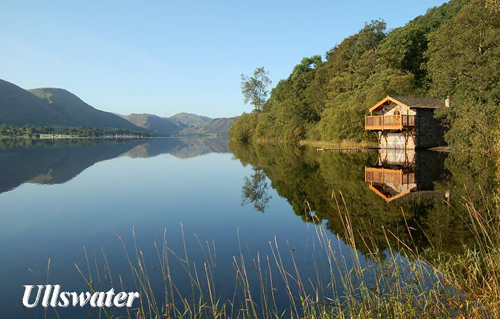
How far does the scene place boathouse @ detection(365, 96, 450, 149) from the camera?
35562 mm

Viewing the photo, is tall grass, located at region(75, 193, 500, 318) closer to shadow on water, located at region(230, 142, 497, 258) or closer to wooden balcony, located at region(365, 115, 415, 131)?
shadow on water, located at region(230, 142, 497, 258)

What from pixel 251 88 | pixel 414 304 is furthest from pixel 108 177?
pixel 251 88

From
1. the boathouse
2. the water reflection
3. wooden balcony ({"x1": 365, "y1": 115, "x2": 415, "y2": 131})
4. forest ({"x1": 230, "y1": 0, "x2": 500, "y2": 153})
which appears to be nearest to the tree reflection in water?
the water reflection

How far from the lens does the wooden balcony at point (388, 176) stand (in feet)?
59.4

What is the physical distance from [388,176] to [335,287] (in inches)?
654

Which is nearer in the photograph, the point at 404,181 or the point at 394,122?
the point at 404,181

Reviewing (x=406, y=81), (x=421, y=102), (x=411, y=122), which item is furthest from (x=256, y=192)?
(x=406, y=81)

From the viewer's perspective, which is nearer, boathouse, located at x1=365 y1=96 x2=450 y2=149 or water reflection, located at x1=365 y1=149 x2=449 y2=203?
water reflection, located at x1=365 y1=149 x2=449 y2=203

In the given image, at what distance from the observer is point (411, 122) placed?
117 feet

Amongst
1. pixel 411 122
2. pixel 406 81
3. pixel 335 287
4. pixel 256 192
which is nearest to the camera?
pixel 335 287

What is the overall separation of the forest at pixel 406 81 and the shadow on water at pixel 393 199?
7274 mm

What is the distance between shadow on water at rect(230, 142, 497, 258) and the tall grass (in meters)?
0.55

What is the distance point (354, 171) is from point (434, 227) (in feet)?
41.1

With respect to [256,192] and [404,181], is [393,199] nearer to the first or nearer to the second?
[404,181]
